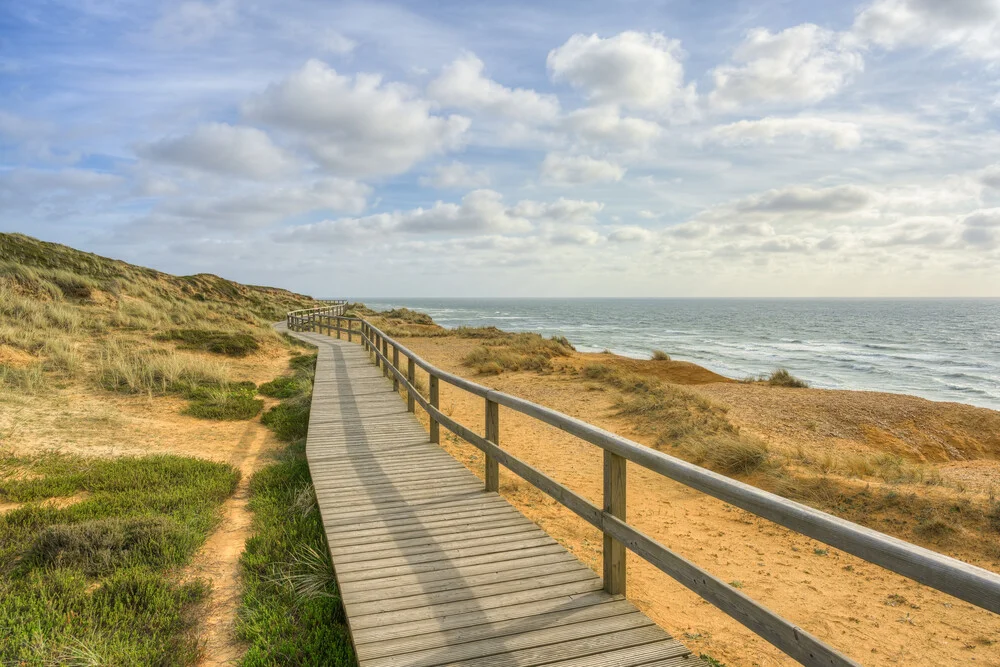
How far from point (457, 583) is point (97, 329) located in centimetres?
1864

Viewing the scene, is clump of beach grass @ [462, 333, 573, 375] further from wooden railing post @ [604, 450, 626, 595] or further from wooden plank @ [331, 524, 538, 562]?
wooden railing post @ [604, 450, 626, 595]

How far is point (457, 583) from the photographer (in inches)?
143

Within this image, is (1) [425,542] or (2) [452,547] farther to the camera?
(1) [425,542]

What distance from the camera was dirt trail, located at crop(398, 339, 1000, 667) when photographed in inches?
165

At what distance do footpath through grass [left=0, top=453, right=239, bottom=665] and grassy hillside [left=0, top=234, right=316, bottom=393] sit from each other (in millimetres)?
5297

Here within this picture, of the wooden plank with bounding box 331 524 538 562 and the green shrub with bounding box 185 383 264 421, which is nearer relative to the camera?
the wooden plank with bounding box 331 524 538 562

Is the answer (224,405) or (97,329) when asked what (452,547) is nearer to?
(224,405)

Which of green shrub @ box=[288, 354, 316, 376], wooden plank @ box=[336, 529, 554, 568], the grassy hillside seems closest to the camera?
wooden plank @ box=[336, 529, 554, 568]

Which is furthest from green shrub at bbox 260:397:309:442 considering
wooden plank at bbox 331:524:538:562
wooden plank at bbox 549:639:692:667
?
wooden plank at bbox 549:639:692:667

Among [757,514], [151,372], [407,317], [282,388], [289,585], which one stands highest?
[407,317]

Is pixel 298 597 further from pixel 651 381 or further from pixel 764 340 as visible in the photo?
pixel 764 340

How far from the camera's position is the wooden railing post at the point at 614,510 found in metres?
3.38

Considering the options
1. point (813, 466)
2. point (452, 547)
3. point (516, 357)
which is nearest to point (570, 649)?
point (452, 547)

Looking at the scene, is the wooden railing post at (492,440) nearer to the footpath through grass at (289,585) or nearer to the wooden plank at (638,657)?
the footpath through grass at (289,585)
